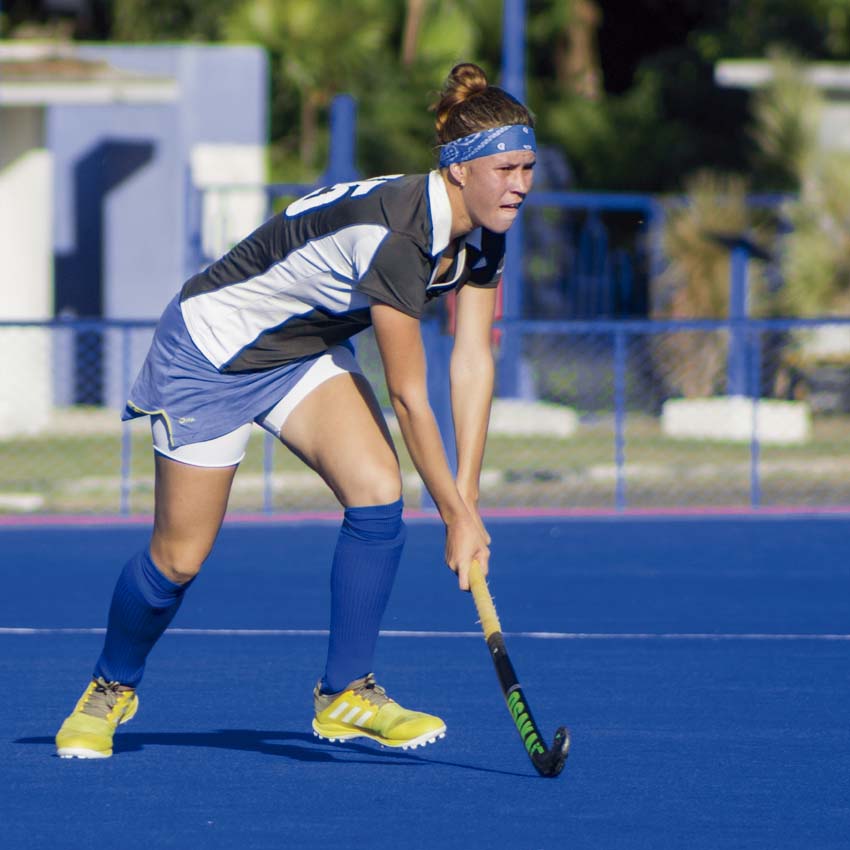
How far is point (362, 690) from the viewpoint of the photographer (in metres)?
5.40

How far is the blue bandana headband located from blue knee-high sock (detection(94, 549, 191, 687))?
57.3 inches

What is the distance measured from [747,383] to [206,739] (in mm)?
12564

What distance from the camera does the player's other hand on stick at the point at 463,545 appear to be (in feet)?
16.2

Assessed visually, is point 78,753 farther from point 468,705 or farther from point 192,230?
point 192,230

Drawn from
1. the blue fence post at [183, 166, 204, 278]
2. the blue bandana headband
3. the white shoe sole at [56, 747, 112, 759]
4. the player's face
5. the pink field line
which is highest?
the blue bandana headband

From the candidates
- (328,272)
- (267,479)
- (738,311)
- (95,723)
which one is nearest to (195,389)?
(328,272)

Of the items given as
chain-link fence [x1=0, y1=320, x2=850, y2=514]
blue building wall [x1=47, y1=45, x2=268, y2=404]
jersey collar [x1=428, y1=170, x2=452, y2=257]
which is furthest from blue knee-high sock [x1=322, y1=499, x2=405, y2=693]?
blue building wall [x1=47, y1=45, x2=268, y2=404]

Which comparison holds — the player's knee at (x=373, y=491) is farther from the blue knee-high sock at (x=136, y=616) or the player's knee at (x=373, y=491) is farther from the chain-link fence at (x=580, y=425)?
the chain-link fence at (x=580, y=425)

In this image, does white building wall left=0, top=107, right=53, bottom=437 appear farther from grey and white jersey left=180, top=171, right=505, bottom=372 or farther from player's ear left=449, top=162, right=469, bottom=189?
player's ear left=449, top=162, right=469, bottom=189

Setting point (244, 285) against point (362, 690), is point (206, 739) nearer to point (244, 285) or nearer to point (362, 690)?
point (362, 690)

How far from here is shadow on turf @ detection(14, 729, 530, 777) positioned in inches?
215

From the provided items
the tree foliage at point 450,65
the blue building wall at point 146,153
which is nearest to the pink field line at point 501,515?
the blue building wall at point 146,153

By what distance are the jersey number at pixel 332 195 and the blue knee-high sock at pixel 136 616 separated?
1076 mm

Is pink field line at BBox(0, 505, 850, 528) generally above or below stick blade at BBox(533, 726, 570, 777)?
below
